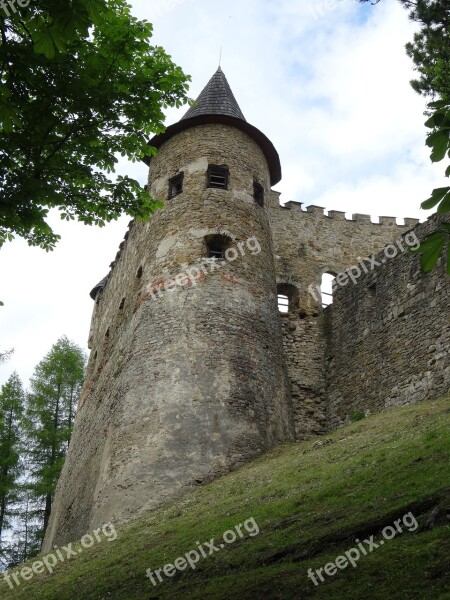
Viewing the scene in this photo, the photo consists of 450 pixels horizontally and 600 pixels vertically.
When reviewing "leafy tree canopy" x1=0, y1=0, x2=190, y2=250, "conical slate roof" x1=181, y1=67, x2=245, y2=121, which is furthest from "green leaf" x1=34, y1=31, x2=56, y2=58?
"conical slate roof" x1=181, y1=67, x2=245, y2=121

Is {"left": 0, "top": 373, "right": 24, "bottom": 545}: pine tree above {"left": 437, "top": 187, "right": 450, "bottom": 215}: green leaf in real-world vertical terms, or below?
above

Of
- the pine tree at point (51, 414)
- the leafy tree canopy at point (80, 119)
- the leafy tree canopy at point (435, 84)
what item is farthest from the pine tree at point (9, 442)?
the leafy tree canopy at point (435, 84)

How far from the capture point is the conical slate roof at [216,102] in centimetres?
2025

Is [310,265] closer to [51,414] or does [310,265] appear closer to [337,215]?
[337,215]

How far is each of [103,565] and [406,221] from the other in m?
18.2

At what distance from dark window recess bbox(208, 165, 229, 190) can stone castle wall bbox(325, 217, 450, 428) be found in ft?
15.2

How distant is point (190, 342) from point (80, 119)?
325 inches

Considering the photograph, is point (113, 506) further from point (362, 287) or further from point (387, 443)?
point (362, 287)

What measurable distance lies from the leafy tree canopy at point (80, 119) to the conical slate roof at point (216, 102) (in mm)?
10311

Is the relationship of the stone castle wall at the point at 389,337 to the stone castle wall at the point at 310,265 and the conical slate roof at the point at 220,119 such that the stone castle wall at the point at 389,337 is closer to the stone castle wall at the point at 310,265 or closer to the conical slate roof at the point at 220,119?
the stone castle wall at the point at 310,265

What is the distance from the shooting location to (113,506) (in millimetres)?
13992

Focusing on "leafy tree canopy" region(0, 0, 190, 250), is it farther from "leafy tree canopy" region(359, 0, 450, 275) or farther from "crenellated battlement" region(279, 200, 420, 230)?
"crenellated battlement" region(279, 200, 420, 230)

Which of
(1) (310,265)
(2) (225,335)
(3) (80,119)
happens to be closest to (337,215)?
(1) (310,265)

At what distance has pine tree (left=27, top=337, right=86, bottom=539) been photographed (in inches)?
1024
